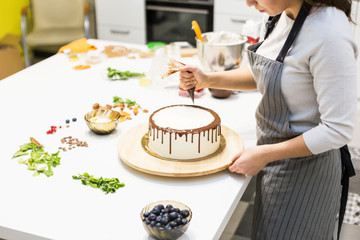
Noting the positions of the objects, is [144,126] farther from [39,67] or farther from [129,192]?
[39,67]

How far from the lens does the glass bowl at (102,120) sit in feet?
5.01

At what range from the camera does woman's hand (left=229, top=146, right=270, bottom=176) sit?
126 cm

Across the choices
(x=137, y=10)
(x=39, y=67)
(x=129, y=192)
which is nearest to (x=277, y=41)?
(x=129, y=192)

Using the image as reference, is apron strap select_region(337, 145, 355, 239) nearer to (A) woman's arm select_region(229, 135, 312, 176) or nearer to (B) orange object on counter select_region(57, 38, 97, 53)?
(A) woman's arm select_region(229, 135, 312, 176)

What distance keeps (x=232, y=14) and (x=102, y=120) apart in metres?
2.60

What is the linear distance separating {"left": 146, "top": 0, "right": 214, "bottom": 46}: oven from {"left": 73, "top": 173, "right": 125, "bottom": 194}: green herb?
9.70 ft

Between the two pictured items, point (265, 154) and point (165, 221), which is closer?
point (165, 221)

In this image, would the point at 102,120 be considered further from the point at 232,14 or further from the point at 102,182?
the point at 232,14

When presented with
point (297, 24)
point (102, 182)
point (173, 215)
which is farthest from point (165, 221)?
point (297, 24)

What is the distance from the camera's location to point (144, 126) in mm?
1550

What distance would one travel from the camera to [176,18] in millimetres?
4113

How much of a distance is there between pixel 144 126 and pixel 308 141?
1.95 ft

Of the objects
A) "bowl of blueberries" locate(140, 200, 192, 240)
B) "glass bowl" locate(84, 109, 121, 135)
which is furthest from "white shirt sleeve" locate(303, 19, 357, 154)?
"glass bowl" locate(84, 109, 121, 135)

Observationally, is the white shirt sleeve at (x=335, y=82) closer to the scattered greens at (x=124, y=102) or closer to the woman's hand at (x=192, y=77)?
the woman's hand at (x=192, y=77)
